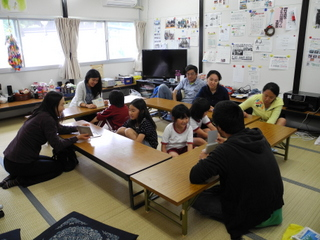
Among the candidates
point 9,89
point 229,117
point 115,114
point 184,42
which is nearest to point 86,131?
point 115,114

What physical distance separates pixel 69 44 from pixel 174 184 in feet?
15.3

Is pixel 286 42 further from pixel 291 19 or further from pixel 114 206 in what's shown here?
pixel 114 206

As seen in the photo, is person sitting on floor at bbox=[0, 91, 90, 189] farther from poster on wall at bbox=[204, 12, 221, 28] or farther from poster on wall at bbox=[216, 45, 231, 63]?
poster on wall at bbox=[204, 12, 221, 28]

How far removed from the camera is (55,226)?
6.72 feet

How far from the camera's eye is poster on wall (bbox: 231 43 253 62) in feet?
15.3

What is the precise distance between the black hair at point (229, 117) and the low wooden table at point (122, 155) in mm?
667

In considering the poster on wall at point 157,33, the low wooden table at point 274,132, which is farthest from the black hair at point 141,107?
the poster on wall at point 157,33

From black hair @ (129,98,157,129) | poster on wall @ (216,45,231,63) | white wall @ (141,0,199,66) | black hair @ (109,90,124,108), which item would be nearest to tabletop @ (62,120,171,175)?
black hair @ (129,98,157,129)

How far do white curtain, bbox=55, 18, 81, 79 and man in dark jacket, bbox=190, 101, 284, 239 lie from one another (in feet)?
15.0

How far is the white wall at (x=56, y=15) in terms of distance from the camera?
16.5ft

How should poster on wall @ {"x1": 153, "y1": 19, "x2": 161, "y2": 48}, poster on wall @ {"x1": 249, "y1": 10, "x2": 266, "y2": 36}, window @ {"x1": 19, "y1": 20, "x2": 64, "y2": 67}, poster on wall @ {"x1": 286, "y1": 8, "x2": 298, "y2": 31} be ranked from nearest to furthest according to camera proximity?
poster on wall @ {"x1": 286, "y1": 8, "x2": 298, "y2": 31}, poster on wall @ {"x1": 249, "y1": 10, "x2": 266, "y2": 36}, window @ {"x1": 19, "y1": 20, "x2": 64, "y2": 67}, poster on wall @ {"x1": 153, "y1": 19, "x2": 161, "y2": 48}

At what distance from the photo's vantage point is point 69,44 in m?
5.50

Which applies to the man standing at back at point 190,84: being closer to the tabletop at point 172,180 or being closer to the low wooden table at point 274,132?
the low wooden table at point 274,132

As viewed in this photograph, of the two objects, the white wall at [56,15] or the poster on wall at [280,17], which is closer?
the poster on wall at [280,17]
